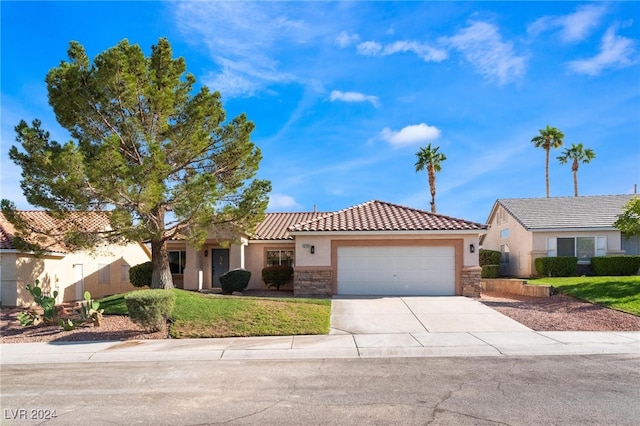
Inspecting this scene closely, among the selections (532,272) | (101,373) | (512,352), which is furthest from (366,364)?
(532,272)

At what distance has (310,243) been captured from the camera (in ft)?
65.3

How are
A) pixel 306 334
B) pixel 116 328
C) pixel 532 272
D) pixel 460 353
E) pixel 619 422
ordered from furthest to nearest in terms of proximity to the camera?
pixel 532 272, pixel 116 328, pixel 306 334, pixel 460 353, pixel 619 422

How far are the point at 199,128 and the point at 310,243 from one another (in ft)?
21.8

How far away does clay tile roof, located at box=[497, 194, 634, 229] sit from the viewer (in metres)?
26.8

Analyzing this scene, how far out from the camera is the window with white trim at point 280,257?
24.4 m

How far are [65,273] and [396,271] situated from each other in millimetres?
15289

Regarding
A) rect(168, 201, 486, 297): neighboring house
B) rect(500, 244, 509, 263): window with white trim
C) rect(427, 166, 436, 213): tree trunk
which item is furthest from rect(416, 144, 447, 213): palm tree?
rect(168, 201, 486, 297): neighboring house

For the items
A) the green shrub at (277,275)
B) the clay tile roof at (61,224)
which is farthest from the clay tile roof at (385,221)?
the clay tile roof at (61,224)

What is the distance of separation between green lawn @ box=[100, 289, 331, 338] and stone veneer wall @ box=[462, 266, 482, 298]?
21.2 ft

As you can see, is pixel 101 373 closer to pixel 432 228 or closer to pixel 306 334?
pixel 306 334

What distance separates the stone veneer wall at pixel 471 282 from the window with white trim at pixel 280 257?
9.08 metres

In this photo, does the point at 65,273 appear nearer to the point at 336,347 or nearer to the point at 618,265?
the point at 336,347

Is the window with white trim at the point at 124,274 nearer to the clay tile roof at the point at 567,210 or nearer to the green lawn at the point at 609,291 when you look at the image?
the green lawn at the point at 609,291

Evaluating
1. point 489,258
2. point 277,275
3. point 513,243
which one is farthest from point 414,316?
point 513,243
